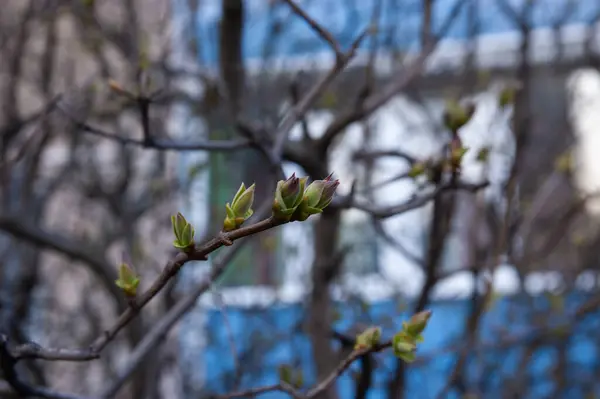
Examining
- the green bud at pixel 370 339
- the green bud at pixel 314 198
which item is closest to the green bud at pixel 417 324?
the green bud at pixel 370 339

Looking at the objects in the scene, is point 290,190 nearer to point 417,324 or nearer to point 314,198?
point 314,198

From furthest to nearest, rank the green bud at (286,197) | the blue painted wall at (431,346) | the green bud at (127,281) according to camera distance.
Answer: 1. the blue painted wall at (431,346)
2. the green bud at (127,281)
3. the green bud at (286,197)

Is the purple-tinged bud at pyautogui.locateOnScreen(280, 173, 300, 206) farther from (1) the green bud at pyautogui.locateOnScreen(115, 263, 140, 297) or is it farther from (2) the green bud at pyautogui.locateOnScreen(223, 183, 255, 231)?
(1) the green bud at pyautogui.locateOnScreen(115, 263, 140, 297)

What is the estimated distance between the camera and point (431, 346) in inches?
197

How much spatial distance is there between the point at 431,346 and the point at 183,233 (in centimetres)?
468

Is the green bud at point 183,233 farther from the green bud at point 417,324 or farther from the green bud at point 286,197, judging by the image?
the green bud at point 417,324

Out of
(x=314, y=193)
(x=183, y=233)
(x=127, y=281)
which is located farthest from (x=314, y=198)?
(x=127, y=281)

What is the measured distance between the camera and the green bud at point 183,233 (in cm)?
62

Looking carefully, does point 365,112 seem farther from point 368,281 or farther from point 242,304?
point 368,281

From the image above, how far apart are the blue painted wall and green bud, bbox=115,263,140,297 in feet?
4.86

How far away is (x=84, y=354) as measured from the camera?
30.8 inches

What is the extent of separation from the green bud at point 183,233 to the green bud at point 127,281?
217 mm

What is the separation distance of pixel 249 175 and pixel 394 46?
1.53 meters

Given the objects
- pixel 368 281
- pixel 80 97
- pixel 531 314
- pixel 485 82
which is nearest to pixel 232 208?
pixel 80 97
